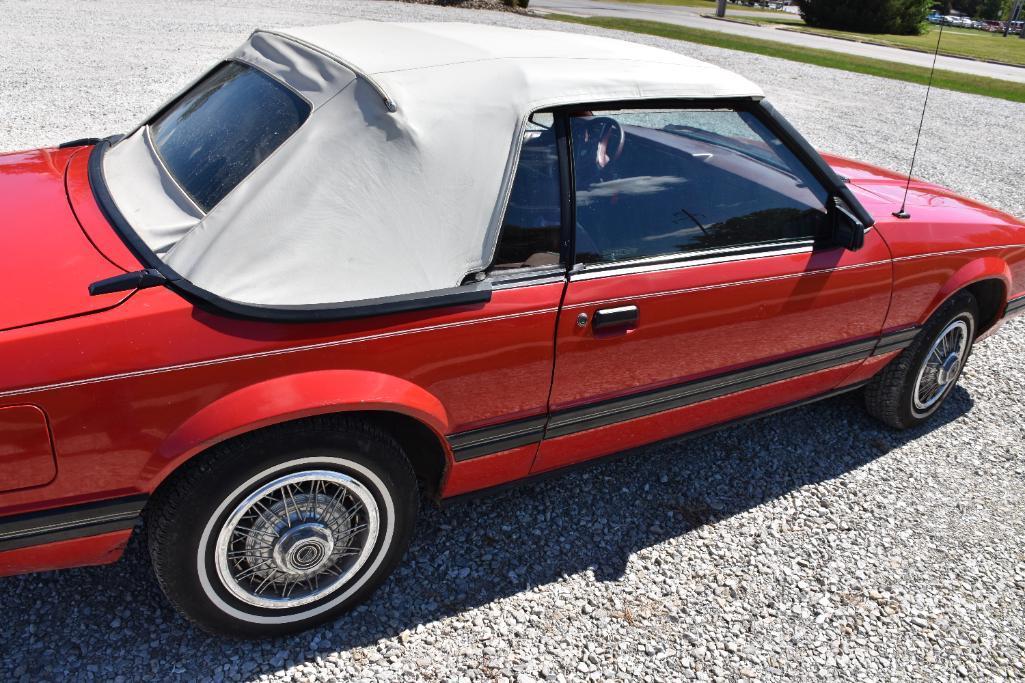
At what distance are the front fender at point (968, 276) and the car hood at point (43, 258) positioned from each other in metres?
3.23

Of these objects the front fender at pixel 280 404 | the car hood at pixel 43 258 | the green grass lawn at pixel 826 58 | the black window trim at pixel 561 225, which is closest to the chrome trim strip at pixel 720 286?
the black window trim at pixel 561 225

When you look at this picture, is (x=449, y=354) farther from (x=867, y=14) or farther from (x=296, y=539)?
(x=867, y=14)

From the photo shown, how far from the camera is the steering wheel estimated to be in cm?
256

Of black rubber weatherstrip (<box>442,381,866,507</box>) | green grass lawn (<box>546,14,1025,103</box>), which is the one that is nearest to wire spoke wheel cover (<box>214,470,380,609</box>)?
black rubber weatherstrip (<box>442,381,866,507</box>)

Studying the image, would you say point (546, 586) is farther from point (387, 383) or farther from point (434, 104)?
point (434, 104)

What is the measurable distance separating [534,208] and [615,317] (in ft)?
1.41

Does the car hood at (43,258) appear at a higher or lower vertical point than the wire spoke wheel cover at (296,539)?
higher

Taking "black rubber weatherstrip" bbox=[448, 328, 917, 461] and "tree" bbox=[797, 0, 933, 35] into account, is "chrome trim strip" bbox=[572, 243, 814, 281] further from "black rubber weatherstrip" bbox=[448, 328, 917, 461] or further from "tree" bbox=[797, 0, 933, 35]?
"tree" bbox=[797, 0, 933, 35]

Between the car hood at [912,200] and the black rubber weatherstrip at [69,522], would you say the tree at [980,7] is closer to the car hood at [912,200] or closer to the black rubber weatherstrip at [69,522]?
the car hood at [912,200]

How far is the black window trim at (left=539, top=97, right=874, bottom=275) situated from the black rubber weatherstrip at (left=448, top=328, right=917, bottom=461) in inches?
18.1

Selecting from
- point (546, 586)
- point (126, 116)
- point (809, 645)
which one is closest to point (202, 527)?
point (546, 586)

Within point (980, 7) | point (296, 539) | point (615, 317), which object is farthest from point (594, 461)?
point (980, 7)

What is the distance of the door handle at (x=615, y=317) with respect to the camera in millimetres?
2494

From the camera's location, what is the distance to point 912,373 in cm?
371
